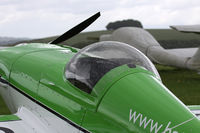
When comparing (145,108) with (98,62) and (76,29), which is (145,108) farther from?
(76,29)

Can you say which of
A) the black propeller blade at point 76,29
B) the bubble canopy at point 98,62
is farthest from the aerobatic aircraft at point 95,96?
the black propeller blade at point 76,29

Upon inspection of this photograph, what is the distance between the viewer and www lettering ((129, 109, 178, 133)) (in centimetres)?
224

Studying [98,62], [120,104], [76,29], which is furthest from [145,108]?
[76,29]

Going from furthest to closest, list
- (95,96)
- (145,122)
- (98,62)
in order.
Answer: (98,62) → (95,96) → (145,122)

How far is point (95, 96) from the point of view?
272cm

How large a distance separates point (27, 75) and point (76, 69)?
→ 4.11 ft

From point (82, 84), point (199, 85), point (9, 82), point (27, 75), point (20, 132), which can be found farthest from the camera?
point (199, 85)

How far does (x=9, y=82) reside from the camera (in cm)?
471

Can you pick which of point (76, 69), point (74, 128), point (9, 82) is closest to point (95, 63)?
point (76, 69)

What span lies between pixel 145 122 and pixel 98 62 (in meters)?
1.09

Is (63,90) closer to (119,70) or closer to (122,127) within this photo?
(119,70)

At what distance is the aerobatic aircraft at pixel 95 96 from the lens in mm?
2381

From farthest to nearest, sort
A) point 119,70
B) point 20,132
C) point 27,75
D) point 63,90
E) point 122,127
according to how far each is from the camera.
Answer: point 27,75, point 20,132, point 63,90, point 119,70, point 122,127

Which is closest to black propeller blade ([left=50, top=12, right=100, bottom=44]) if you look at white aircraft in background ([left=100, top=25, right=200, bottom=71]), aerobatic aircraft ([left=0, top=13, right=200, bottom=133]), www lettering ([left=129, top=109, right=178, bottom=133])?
aerobatic aircraft ([left=0, top=13, right=200, bottom=133])
